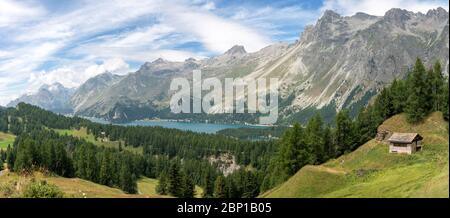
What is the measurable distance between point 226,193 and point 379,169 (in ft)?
172

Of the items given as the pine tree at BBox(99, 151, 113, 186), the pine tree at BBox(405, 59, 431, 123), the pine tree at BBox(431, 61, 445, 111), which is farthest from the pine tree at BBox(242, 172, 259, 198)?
the pine tree at BBox(431, 61, 445, 111)

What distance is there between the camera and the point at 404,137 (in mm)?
78125

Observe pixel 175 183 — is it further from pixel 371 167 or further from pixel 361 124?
pixel 371 167

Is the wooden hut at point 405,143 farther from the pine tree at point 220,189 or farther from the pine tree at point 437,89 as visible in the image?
the pine tree at point 220,189

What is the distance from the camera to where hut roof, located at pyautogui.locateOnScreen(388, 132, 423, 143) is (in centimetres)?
7726

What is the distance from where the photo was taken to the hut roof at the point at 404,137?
77.3 metres

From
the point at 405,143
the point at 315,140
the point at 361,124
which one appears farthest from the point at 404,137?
the point at 315,140

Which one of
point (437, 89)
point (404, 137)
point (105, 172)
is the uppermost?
point (437, 89)

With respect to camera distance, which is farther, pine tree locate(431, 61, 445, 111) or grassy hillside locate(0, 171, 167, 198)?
pine tree locate(431, 61, 445, 111)

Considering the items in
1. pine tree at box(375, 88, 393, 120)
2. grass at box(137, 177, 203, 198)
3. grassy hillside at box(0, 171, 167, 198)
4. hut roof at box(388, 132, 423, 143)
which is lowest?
grass at box(137, 177, 203, 198)

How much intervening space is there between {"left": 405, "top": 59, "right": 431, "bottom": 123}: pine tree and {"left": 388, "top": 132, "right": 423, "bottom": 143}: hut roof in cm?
792

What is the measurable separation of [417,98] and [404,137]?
12.3 meters

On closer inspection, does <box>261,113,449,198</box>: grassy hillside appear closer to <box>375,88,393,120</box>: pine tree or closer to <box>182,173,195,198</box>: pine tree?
<box>375,88,393,120</box>: pine tree
